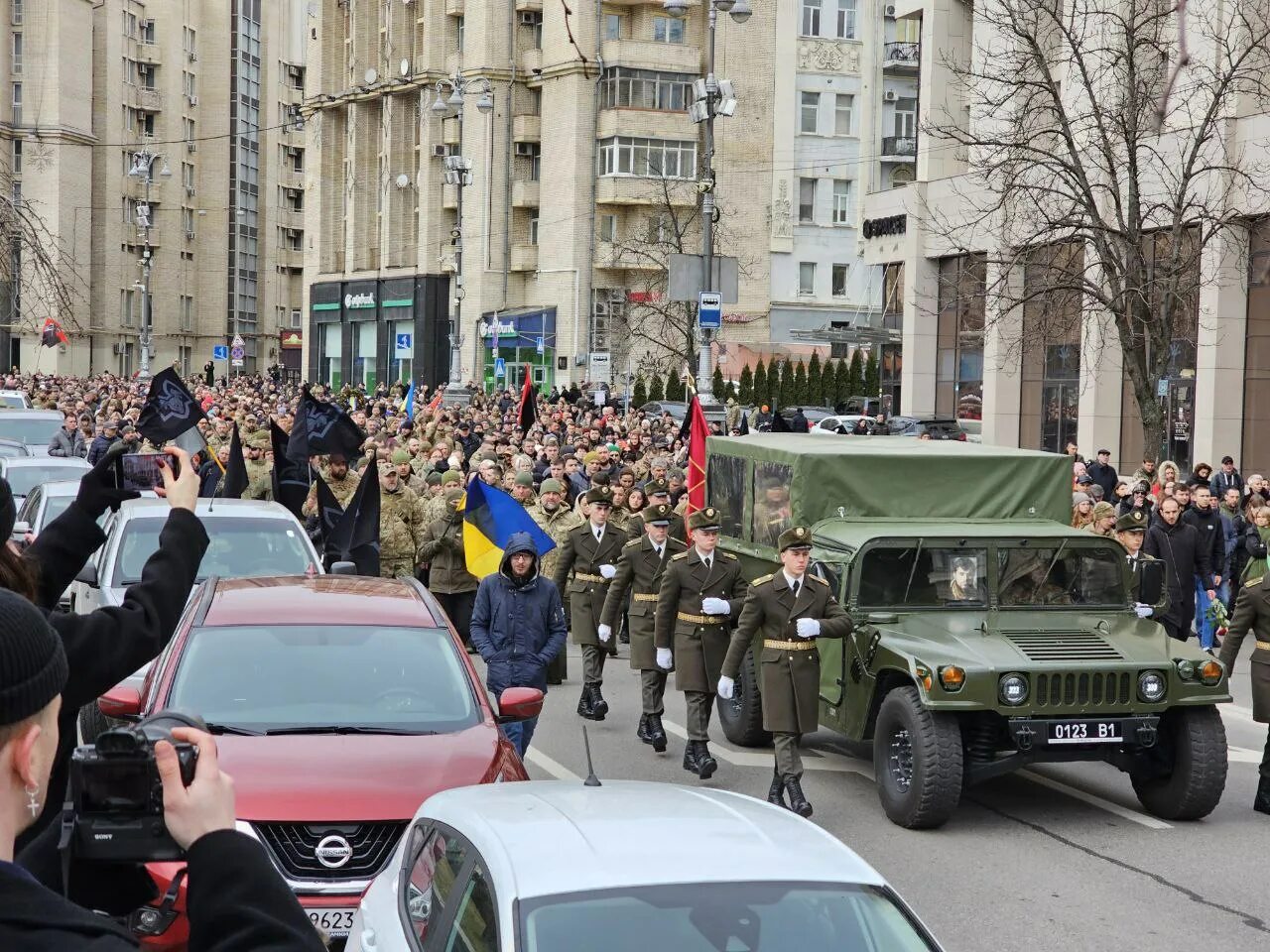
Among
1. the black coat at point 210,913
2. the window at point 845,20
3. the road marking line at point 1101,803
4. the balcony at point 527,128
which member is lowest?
the road marking line at point 1101,803

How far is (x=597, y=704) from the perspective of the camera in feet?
47.2

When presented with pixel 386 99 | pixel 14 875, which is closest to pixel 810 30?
pixel 386 99

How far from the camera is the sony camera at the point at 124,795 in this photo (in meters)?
2.58

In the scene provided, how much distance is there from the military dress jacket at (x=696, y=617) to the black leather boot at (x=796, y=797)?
5.53ft

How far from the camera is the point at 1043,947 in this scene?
8164 mm

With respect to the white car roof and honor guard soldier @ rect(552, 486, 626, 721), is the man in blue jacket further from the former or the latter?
the white car roof

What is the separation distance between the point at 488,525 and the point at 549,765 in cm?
295

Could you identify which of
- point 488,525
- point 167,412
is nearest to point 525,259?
point 167,412

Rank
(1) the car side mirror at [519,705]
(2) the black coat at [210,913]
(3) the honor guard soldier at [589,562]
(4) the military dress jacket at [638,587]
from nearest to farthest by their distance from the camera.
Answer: (2) the black coat at [210,913] → (1) the car side mirror at [519,705] → (4) the military dress jacket at [638,587] → (3) the honor guard soldier at [589,562]

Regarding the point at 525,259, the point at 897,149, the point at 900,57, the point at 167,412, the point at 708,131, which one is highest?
the point at 900,57

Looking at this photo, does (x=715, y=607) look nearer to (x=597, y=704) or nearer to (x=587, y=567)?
(x=597, y=704)

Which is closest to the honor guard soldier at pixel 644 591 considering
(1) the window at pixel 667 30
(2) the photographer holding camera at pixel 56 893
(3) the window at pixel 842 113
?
(2) the photographer holding camera at pixel 56 893

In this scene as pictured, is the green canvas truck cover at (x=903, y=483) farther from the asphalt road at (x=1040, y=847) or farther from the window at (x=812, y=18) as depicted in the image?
the window at (x=812, y=18)

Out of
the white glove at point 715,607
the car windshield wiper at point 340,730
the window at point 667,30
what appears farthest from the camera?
the window at point 667,30
